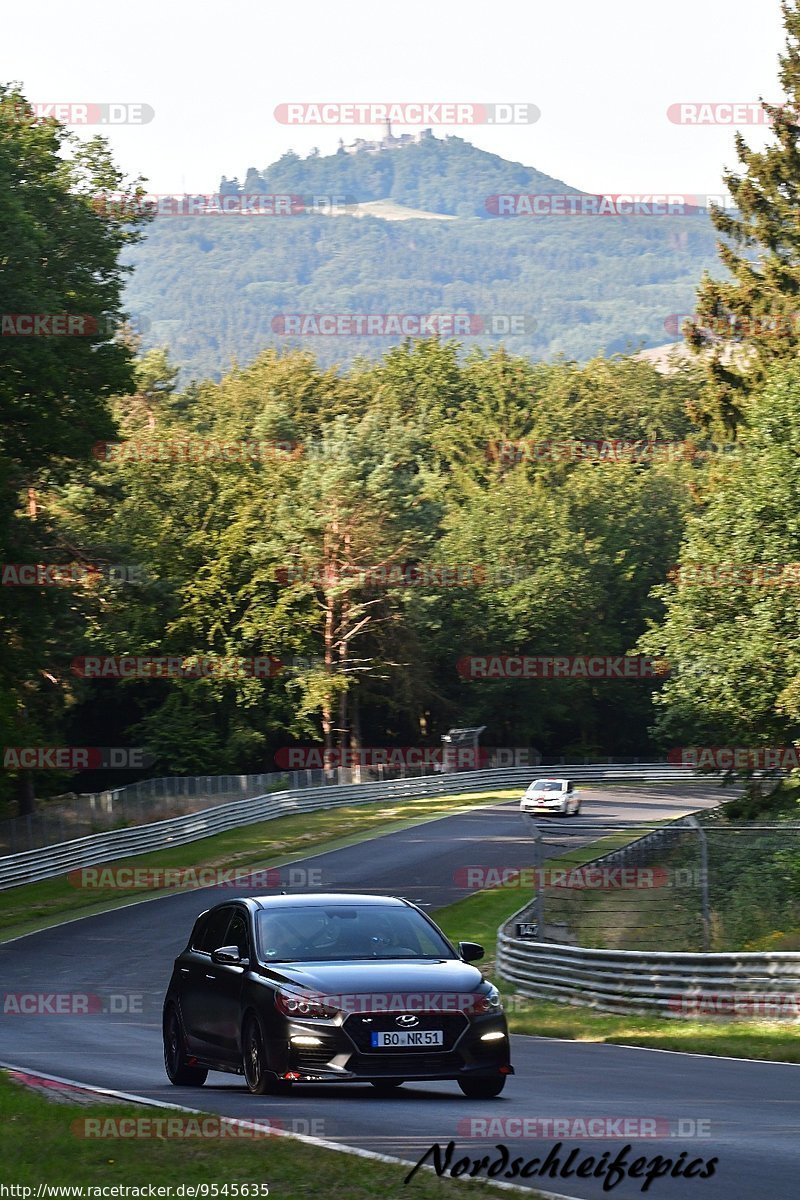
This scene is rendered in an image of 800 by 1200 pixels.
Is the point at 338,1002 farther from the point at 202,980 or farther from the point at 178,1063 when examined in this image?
the point at 178,1063

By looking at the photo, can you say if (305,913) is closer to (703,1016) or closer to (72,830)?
(703,1016)

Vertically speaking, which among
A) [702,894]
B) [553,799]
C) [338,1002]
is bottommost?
[553,799]

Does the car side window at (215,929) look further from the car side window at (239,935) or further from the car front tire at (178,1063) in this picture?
the car front tire at (178,1063)

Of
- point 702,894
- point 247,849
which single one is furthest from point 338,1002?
point 247,849

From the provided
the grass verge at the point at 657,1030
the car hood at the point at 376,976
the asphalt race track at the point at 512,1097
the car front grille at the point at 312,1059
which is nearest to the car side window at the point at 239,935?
the car hood at the point at 376,976

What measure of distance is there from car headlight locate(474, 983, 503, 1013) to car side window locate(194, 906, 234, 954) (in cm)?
237

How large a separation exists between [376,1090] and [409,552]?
183 ft

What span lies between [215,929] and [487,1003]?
9.39 feet

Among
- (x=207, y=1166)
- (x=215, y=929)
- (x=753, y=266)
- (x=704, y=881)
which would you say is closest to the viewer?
(x=207, y=1166)

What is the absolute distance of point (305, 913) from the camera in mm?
13094

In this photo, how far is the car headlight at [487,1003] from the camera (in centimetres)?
1202

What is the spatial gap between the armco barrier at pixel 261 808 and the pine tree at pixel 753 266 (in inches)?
752

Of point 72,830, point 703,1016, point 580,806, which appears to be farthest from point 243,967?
point 580,806

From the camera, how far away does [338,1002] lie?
11742 mm
